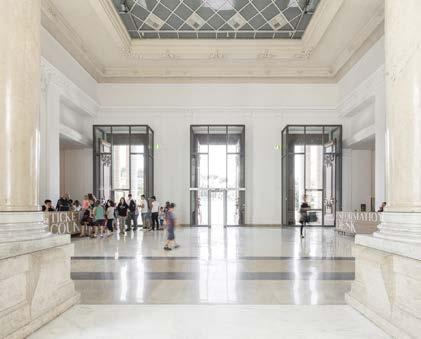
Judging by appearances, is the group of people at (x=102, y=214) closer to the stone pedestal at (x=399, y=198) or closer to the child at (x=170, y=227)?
the child at (x=170, y=227)

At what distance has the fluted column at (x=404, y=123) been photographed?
4371mm

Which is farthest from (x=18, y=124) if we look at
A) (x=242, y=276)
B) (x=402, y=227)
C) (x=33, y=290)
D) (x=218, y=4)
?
(x=218, y=4)

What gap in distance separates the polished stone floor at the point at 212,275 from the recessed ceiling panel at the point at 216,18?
11839 millimetres

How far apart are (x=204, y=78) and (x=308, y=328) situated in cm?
2049

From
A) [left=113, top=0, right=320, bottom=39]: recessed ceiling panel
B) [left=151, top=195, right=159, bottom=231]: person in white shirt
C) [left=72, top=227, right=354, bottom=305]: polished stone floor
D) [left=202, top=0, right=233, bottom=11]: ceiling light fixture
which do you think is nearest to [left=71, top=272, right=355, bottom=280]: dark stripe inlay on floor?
[left=72, top=227, right=354, bottom=305]: polished stone floor

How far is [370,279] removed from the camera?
475 cm

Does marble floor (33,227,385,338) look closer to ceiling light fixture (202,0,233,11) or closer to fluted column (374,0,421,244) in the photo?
fluted column (374,0,421,244)

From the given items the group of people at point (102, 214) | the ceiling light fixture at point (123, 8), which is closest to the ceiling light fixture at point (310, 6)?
the ceiling light fixture at point (123, 8)

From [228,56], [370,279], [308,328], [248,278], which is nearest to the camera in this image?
[308,328]

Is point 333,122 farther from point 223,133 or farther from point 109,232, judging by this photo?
point 109,232

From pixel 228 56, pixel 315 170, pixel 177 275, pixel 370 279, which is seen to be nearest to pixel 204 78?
pixel 228 56

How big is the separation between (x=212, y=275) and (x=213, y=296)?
162 centimetres

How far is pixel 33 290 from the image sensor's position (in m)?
Result: 4.38

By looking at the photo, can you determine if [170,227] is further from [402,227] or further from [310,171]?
[310,171]
